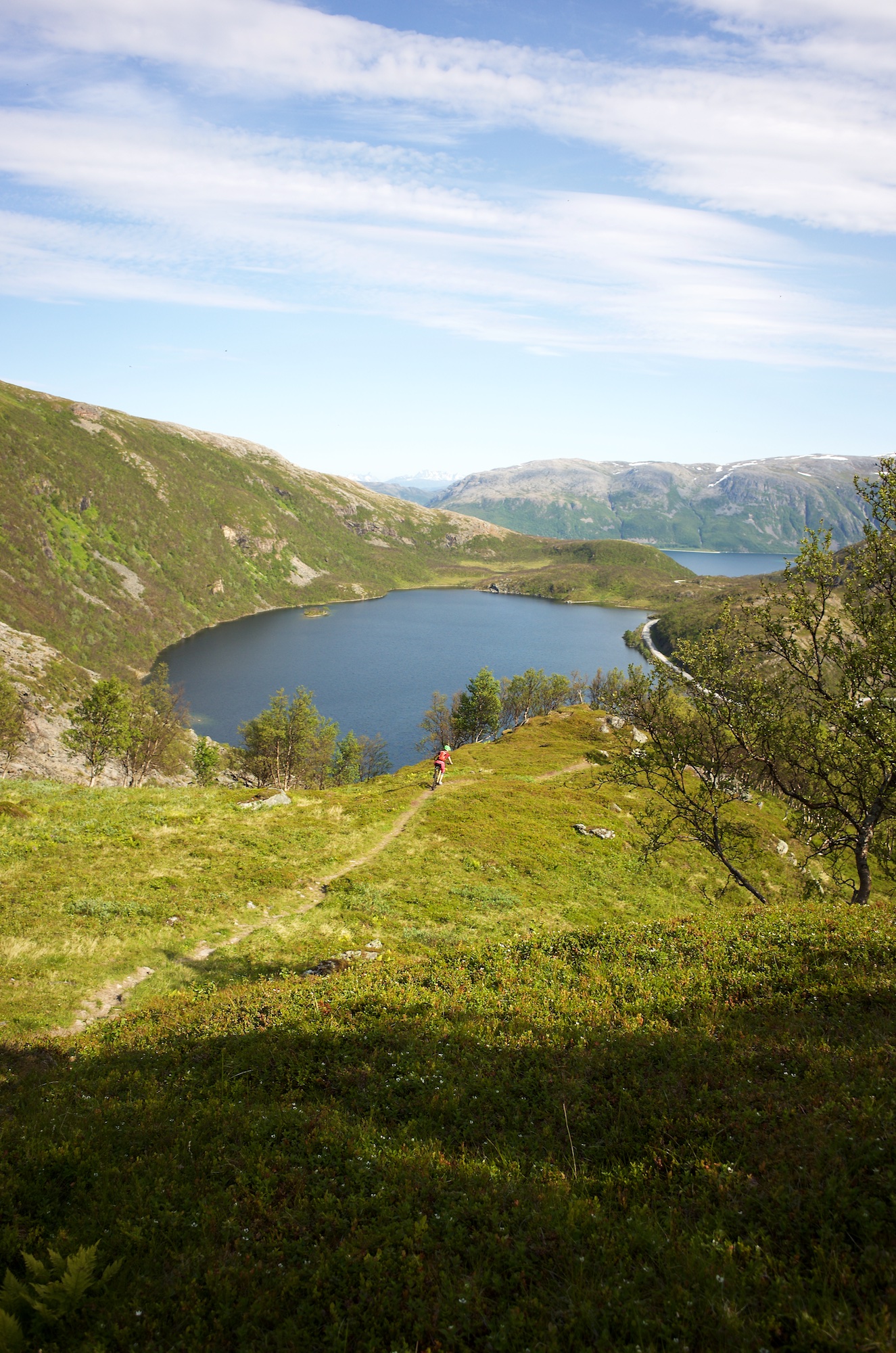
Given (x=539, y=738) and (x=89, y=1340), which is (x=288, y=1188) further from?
(x=539, y=738)

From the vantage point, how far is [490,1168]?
9.54 metres

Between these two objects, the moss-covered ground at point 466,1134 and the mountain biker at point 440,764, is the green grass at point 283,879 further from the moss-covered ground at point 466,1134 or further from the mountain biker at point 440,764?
the mountain biker at point 440,764

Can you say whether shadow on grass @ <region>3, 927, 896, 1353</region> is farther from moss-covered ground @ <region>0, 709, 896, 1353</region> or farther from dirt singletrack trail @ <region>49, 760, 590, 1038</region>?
dirt singletrack trail @ <region>49, 760, 590, 1038</region>

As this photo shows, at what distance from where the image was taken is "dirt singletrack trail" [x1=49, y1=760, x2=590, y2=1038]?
16.7m

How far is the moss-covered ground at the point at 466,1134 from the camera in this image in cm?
713

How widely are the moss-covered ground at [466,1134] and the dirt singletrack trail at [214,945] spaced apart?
0.50 meters

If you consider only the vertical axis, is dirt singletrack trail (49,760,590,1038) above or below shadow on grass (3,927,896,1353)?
below

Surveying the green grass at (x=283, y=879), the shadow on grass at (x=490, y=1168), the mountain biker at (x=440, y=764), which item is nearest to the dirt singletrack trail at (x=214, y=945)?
the green grass at (x=283, y=879)

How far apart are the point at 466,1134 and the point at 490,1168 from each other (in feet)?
3.52

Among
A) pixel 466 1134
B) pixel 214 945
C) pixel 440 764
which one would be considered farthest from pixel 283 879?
pixel 466 1134

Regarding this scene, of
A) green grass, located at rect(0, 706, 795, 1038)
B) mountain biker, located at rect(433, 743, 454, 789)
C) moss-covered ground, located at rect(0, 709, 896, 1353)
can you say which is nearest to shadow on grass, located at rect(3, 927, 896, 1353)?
moss-covered ground, located at rect(0, 709, 896, 1353)

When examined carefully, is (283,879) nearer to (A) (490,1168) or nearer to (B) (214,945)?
(B) (214,945)

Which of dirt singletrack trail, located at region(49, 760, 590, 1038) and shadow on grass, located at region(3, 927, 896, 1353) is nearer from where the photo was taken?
shadow on grass, located at region(3, 927, 896, 1353)

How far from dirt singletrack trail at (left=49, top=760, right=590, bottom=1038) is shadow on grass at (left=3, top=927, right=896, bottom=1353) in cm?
194
